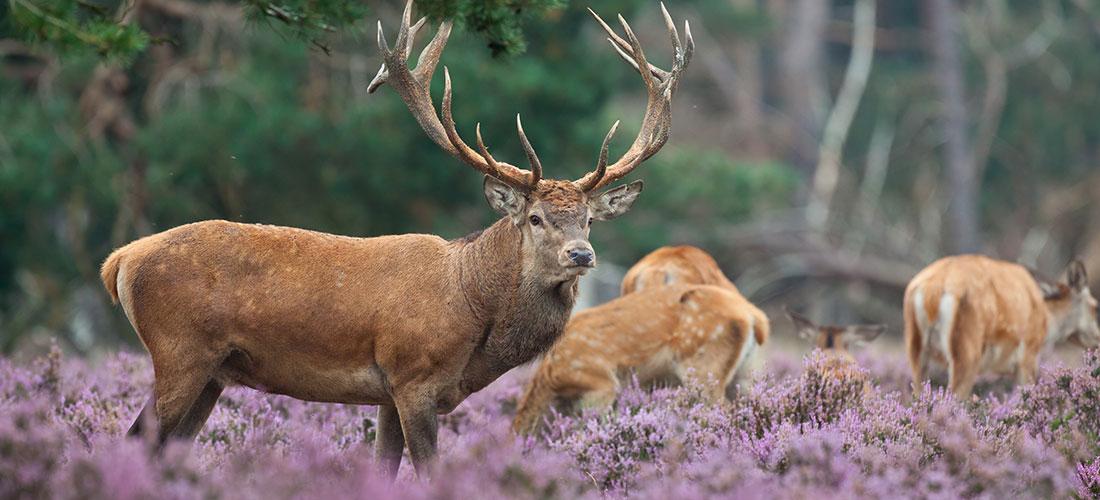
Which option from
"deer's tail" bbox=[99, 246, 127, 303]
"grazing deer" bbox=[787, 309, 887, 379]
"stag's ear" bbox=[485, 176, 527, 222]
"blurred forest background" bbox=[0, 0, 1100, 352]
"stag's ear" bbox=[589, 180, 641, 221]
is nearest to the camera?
"deer's tail" bbox=[99, 246, 127, 303]

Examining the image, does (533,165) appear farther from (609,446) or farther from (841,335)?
(841,335)

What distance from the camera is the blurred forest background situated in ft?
50.9

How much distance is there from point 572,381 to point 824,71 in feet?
86.7

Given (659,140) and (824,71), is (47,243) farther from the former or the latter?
(824,71)

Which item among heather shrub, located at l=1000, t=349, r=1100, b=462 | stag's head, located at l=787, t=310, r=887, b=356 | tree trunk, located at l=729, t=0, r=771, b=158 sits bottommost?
tree trunk, located at l=729, t=0, r=771, b=158

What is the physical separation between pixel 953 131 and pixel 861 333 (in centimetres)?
1712

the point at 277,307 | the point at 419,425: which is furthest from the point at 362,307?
the point at 419,425

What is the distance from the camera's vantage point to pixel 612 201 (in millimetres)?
6980

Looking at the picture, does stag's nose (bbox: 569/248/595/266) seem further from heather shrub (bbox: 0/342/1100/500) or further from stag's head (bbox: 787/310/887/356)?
stag's head (bbox: 787/310/887/356)

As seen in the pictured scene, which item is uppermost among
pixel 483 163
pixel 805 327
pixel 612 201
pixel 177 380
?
pixel 483 163

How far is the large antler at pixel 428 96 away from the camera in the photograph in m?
6.74

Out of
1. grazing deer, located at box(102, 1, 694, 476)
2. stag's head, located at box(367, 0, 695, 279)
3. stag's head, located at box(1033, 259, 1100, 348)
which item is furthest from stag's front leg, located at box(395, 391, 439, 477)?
stag's head, located at box(1033, 259, 1100, 348)

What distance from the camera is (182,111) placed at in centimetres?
1642

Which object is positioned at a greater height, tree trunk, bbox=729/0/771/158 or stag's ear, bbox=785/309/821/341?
stag's ear, bbox=785/309/821/341
